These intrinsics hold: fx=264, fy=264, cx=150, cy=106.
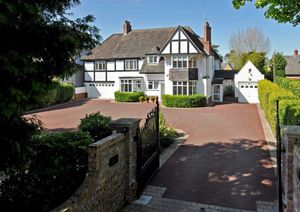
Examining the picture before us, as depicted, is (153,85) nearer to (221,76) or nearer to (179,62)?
(179,62)

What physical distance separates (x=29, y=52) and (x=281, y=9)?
26.8ft

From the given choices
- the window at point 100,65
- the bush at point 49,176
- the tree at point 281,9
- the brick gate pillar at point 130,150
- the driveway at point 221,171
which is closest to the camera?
the bush at point 49,176

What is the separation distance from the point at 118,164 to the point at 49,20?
3520 millimetres

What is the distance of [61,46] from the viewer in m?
3.84

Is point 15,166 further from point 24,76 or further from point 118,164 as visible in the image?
point 118,164

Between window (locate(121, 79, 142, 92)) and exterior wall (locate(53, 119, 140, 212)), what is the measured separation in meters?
27.3

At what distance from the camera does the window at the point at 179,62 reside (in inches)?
1134

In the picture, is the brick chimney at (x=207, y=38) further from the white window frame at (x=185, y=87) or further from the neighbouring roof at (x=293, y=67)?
the neighbouring roof at (x=293, y=67)

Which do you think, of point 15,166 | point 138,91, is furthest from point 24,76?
point 138,91

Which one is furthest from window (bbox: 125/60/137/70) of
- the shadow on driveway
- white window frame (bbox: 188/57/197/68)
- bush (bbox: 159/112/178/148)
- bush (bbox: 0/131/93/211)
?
bush (bbox: 0/131/93/211)

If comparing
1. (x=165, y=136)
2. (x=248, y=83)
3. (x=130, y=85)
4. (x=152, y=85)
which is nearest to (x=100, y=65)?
(x=130, y=85)

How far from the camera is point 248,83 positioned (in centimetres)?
3133

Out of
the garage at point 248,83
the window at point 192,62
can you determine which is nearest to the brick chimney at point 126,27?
the window at point 192,62

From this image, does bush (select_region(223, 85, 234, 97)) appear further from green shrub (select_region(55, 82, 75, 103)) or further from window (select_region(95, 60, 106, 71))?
green shrub (select_region(55, 82, 75, 103))
